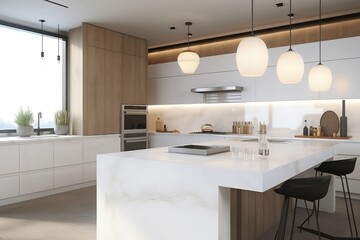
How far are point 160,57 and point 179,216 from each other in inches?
212

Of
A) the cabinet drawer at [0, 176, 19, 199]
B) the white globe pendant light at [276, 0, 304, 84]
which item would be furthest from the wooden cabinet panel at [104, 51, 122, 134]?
the white globe pendant light at [276, 0, 304, 84]

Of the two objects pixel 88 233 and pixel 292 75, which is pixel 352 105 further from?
pixel 88 233

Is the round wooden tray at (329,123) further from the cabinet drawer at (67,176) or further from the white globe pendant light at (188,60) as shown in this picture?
the cabinet drawer at (67,176)

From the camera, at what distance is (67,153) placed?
479 centimetres

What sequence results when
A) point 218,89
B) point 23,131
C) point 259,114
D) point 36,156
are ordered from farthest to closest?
point 259,114 < point 218,89 < point 23,131 < point 36,156

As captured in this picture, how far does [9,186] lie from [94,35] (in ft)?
8.80

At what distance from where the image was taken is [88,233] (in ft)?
10.2

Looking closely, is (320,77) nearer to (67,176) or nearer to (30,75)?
(67,176)

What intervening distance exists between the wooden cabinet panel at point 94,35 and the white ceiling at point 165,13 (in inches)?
4.4

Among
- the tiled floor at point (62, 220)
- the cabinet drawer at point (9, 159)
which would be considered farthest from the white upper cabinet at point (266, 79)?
the cabinet drawer at point (9, 159)

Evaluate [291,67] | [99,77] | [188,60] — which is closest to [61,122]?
[99,77]

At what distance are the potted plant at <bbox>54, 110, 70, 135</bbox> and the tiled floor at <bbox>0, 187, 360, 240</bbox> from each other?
1.11m

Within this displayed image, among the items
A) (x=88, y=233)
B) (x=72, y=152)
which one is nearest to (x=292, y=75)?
(x=88, y=233)

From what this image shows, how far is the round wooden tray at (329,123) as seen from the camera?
4823 mm
